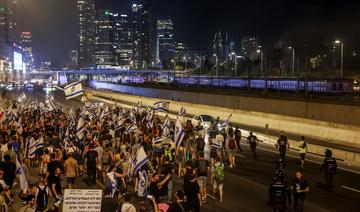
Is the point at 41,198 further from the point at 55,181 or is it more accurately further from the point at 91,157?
the point at 91,157

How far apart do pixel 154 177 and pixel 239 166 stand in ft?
32.7

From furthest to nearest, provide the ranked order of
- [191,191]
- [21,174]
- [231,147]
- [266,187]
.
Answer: [231,147]
[266,187]
[21,174]
[191,191]

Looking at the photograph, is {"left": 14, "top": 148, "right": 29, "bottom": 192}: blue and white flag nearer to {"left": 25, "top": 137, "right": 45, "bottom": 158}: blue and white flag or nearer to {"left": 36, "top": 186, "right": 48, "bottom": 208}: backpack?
{"left": 36, "top": 186, "right": 48, "bottom": 208}: backpack

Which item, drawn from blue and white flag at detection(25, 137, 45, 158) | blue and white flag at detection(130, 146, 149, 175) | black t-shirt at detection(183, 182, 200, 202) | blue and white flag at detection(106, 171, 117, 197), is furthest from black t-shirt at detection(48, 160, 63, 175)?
blue and white flag at detection(25, 137, 45, 158)

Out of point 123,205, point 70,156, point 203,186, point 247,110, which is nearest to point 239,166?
point 203,186

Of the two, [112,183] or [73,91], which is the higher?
[73,91]

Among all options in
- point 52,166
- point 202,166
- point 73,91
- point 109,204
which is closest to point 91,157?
point 52,166

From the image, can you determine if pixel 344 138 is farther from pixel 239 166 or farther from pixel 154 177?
pixel 154 177

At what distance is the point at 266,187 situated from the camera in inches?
702

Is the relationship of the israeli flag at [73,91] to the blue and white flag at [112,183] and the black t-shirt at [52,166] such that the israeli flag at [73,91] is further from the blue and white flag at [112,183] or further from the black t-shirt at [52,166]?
the blue and white flag at [112,183]

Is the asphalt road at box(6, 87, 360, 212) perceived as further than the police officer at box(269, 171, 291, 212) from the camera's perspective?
Yes

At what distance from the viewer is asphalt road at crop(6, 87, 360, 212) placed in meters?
15.1

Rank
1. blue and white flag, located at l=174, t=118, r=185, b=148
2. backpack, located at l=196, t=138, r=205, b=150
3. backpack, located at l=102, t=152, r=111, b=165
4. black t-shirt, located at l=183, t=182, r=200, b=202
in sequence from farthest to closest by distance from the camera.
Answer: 1. backpack, located at l=196, t=138, r=205, b=150
2. blue and white flag, located at l=174, t=118, r=185, b=148
3. backpack, located at l=102, t=152, r=111, b=165
4. black t-shirt, located at l=183, t=182, r=200, b=202

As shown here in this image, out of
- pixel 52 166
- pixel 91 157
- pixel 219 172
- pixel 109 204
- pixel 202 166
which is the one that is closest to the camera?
pixel 109 204
